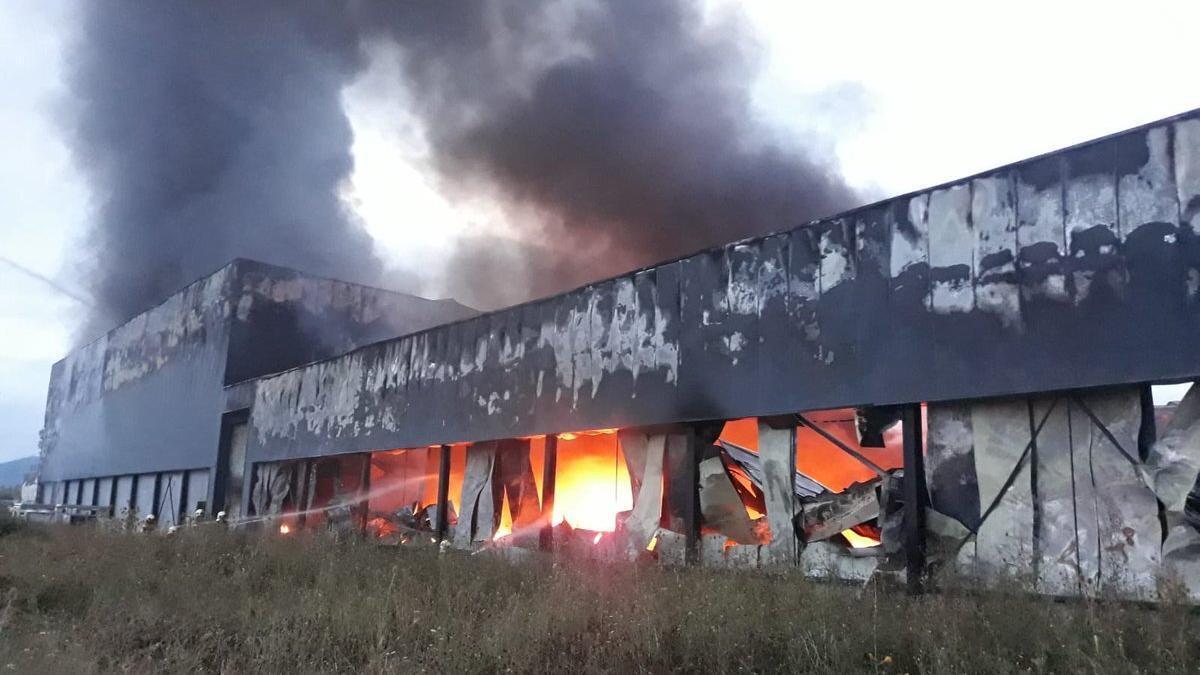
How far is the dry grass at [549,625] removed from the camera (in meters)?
5.46

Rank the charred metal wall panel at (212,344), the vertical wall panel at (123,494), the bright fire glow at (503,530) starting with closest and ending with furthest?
the bright fire glow at (503,530) → the charred metal wall panel at (212,344) → the vertical wall panel at (123,494)

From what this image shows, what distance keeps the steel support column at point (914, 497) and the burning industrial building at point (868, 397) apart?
0.03 m

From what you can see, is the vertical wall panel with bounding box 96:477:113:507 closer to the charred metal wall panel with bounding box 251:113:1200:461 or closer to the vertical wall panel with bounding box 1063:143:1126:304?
the charred metal wall panel with bounding box 251:113:1200:461

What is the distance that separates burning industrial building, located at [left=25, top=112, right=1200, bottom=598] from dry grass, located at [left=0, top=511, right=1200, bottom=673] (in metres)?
1.01

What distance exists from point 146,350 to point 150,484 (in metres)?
4.89

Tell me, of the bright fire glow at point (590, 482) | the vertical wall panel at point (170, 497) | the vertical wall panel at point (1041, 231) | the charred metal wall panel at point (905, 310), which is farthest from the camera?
the vertical wall panel at point (170, 497)

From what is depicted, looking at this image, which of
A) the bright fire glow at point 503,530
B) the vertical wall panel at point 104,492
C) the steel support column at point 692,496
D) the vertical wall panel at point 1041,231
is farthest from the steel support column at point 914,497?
the vertical wall panel at point 104,492

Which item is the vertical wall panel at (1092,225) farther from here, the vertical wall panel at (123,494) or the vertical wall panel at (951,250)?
the vertical wall panel at (123,494)

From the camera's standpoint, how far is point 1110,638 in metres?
5.17

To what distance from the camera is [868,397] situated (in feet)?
28.4

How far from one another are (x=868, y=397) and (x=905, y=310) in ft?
3.24

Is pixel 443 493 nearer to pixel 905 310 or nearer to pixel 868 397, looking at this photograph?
pixel 868 397

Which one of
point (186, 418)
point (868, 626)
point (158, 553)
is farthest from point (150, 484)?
point (868, 626)

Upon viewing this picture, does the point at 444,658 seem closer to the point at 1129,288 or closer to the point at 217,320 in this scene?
the point at 1129,288
